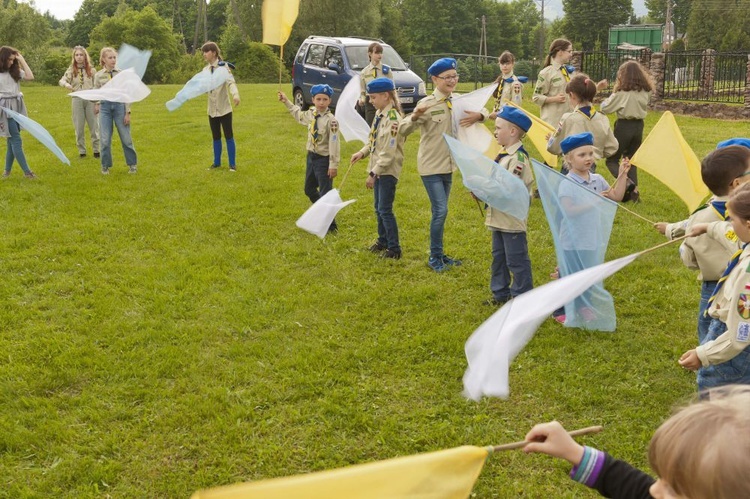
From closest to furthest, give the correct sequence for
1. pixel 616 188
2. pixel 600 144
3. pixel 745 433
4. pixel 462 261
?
1. pixel 745 433
2. pixel 616 188
3. pixel 462 261
4. pixel 600 144

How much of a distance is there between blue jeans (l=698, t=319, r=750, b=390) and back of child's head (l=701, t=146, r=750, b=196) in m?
0.84

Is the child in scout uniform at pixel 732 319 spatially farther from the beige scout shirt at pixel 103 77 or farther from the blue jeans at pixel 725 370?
the beige scout shirt at pixel 103 77

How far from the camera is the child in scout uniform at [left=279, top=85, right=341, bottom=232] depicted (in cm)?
789

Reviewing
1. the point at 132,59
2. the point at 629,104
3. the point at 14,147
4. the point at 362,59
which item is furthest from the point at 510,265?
the point at 362,59

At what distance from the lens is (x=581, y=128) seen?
312 inches

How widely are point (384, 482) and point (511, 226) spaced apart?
13.8 ft

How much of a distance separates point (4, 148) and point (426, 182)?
10.1 m

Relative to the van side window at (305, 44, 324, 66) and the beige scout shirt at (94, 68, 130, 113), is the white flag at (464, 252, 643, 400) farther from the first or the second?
the van side window at (305, 44, 324, 66)

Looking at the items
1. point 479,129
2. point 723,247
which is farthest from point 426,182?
point 723,247

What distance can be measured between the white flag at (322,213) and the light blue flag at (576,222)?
257cm

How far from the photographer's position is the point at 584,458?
210cm

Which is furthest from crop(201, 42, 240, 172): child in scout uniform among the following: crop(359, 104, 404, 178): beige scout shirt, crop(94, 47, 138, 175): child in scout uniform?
crop(359, 104, 404, 178): beige scout shirt

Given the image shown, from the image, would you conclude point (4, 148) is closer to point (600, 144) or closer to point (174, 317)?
point (174, 317)

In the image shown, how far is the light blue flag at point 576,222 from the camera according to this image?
4871 millimetres
